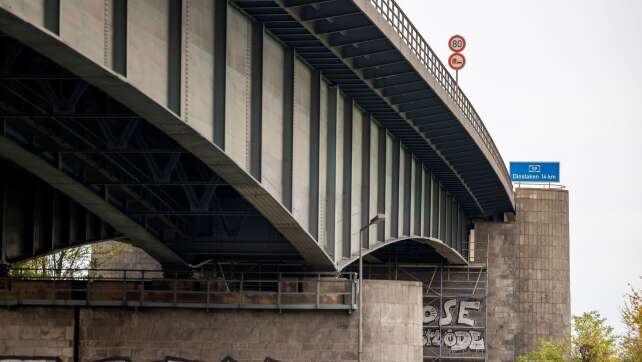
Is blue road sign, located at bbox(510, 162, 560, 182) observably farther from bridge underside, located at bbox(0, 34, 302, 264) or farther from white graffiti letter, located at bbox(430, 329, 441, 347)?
bridge underside, located at bbox(0, 34, 302, 264)

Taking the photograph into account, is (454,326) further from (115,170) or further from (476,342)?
(115,170)

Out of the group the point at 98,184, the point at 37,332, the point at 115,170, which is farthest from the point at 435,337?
the point at 98,184

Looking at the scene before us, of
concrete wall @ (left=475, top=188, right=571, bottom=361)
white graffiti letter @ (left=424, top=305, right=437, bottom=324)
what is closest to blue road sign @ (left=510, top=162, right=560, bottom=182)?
concrete wall @ (left=475, top=188, right=571, bottom=361)

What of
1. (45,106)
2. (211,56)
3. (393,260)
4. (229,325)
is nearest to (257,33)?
(211,56)

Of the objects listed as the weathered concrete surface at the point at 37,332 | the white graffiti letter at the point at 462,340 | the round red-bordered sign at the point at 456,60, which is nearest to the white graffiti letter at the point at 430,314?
the white graffiti letter at the point at 462,340

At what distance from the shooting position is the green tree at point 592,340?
2544 inches

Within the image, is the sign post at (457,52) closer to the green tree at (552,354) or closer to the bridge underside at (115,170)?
the green tree at (552,354)

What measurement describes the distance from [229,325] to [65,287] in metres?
5.23

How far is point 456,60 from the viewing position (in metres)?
61.5

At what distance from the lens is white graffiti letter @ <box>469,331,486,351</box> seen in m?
72.4

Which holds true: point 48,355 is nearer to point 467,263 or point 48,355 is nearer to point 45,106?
point 45,106

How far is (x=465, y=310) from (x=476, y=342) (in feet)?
5.85

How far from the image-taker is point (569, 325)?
76.7m

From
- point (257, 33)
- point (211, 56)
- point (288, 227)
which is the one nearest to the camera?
point (211, 56)
